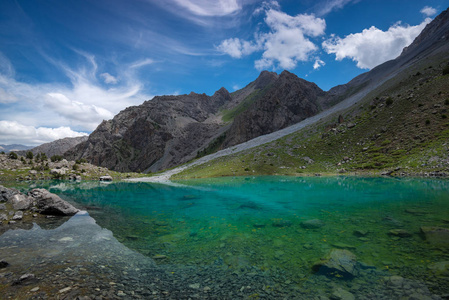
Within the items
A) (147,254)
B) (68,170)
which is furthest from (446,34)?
(68,170)

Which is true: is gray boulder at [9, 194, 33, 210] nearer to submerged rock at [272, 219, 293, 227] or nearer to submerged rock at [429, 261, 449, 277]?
submerged rock at [272, 219, 293, 227]

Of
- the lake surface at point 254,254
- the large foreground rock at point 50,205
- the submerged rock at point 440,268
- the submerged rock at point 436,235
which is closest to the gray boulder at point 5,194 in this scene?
the large foreground rock at point 50,205

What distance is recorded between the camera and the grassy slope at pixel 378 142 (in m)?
52.4

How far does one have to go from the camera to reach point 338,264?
9.41 meters

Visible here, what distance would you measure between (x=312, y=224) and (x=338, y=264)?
6.70m

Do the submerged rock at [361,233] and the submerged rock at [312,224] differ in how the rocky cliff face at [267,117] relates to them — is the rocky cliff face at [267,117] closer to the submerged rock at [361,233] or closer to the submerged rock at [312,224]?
the submerged rock at [312,224]

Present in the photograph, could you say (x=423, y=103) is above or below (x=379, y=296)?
above

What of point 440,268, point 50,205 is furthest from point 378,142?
point 50,205

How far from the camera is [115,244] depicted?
13.1 m

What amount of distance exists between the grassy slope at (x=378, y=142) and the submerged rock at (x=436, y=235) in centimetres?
4289

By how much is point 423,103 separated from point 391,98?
1496 cm

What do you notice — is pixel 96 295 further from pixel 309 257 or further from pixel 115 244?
pixel 309 257

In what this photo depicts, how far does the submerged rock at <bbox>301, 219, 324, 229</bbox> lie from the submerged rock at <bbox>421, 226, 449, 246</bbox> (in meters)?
5.76

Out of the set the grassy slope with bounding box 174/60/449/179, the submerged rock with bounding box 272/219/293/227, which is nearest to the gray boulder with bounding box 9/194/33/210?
the submerged rock with bounding box 272/219/293/227
